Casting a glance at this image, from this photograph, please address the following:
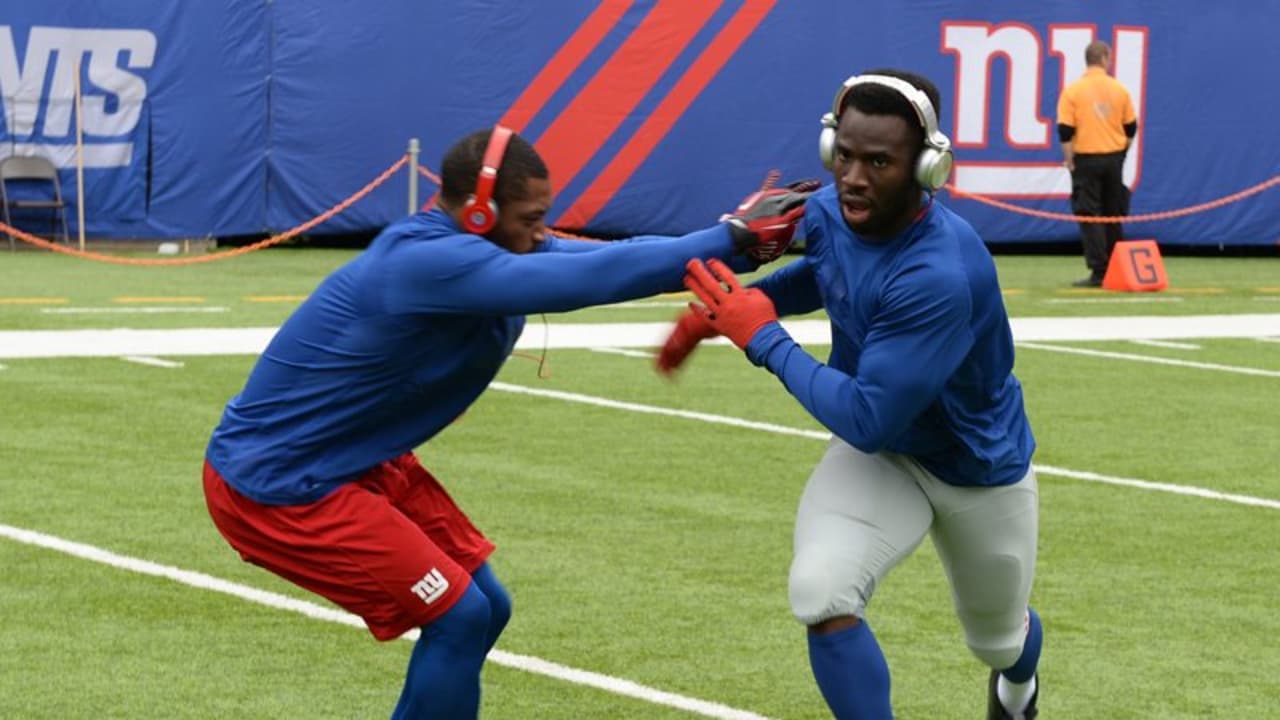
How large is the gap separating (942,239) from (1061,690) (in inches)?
81.2

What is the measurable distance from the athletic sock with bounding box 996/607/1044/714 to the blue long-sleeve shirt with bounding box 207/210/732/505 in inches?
58.4

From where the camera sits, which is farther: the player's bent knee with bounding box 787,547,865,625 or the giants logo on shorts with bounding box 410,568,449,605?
the giants logo on shorts with bounding box 410,568,449,605

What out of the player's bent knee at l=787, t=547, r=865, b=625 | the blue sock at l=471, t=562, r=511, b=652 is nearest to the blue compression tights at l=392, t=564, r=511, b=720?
the blue sock at l=471, t=562, r=511, b=652

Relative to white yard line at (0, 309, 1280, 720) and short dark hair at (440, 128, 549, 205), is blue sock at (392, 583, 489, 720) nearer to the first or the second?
short dark hair at (440, 128, 549, 205)

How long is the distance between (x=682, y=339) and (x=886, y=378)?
A: 2.33 ft

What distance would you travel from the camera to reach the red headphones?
203 inches

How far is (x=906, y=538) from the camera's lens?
18.0 feet

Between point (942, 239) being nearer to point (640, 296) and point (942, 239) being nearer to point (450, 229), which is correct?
point (640, 296)

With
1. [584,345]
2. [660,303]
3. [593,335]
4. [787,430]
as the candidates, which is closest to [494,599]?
[787,430]

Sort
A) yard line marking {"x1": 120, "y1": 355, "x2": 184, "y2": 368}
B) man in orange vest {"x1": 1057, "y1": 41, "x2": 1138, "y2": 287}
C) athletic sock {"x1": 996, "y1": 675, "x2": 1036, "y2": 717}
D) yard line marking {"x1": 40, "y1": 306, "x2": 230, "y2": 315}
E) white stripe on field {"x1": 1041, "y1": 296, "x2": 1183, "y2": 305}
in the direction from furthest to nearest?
man in orange vest {"x1": 1057, "y1": 41, "x2": 1138, "y2": 287}, white stripe on field {"x1": 1041, "y1": 296, "x2": 1183, "y2": 305}, yard line marking {"x1": 40, "y1": 306, "x2": 230, "y2": 315}, yard line marking {"x1": 120, "y1": 355, "x2": 184, "y2": 368}, athletic sock {"x1": 996, "y1": 675, "x2": 1036, "y2": 717}

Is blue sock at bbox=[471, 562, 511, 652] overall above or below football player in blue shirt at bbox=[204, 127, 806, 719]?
below

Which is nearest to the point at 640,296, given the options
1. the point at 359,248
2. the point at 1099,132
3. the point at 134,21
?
the point at 1099,132

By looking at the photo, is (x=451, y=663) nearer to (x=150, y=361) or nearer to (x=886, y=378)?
(x=886, y=378)

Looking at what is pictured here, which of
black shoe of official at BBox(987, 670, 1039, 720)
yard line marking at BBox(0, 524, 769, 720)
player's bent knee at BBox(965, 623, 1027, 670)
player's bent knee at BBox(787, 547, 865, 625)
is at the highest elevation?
player's bent knee at BBox(787, 547, 865, 625)
